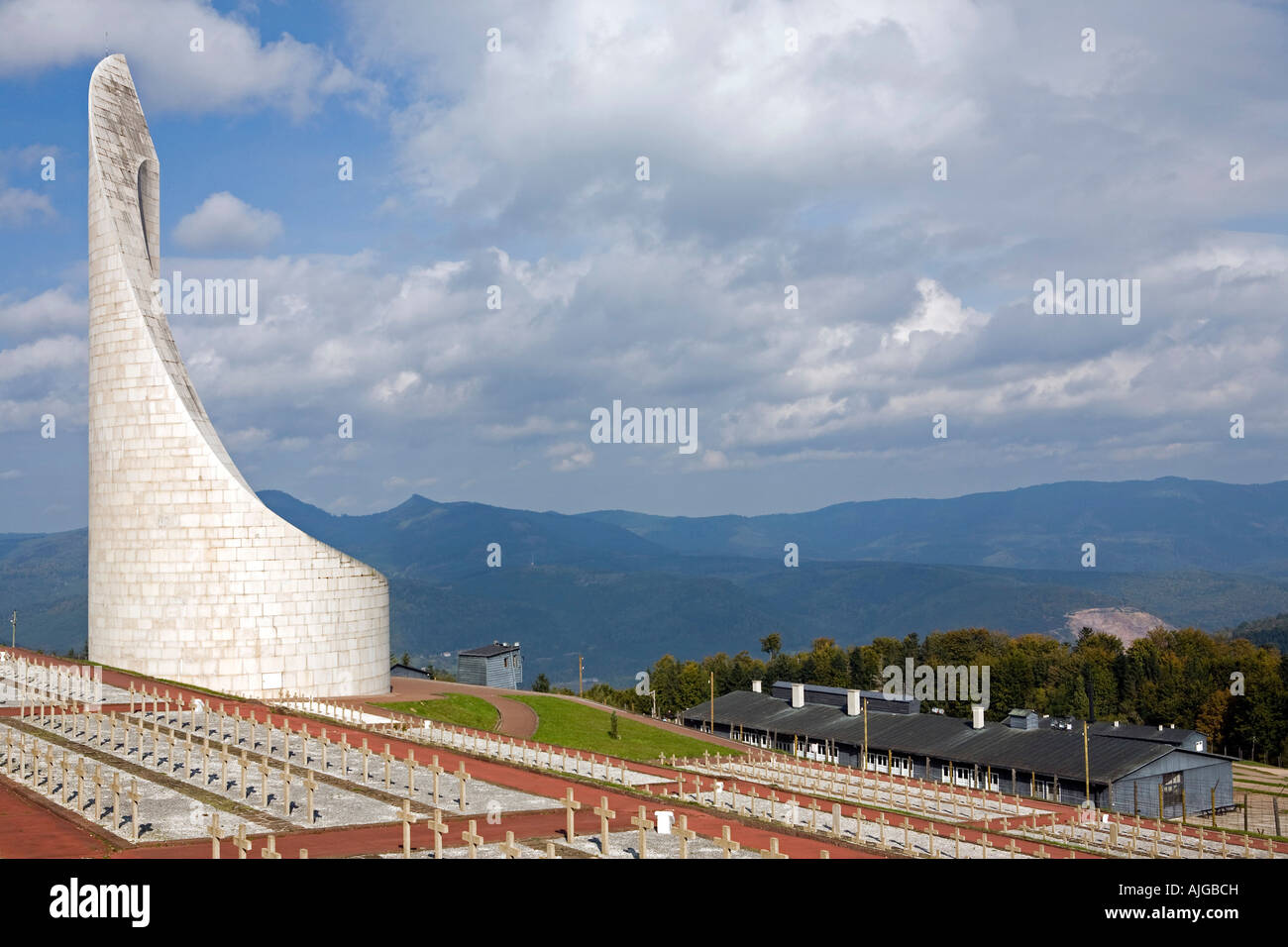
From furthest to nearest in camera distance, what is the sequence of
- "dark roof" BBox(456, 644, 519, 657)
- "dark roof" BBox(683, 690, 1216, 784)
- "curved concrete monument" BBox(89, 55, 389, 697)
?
"dark roof" BBox(456, 644, 519, 657)
"dark roof" BBox(683, 690, 1216, 784)
"curved concrete monument" BBox(89, 55, 389, 697)

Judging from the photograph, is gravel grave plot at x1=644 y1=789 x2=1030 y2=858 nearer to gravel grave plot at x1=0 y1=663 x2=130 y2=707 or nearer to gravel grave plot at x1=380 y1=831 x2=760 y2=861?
gravel grave plot at x1=380 y1=831 x2=760 y2=861

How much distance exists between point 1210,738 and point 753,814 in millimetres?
88825

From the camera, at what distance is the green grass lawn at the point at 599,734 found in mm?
62875

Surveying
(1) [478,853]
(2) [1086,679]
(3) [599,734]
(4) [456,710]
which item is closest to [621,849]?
(1) [478,853]

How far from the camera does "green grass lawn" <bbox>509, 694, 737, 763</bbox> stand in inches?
2475

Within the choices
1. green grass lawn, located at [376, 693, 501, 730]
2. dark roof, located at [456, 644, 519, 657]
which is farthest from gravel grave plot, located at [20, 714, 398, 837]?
dark roof, located at [456, 644, 519, 657]

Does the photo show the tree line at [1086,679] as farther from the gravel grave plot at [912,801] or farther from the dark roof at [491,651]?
the gravel grave plot at [912,801]

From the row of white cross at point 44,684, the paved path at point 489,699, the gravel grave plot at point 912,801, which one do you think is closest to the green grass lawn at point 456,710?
the paved path at point 489,699

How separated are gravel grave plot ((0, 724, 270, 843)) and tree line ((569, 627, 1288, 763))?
77.0 m

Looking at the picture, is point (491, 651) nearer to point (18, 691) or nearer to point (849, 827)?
point (18, 691)

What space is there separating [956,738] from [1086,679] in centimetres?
4289

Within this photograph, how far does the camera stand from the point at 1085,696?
110m
